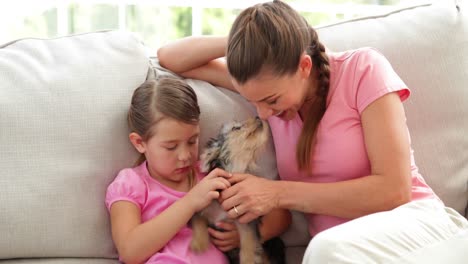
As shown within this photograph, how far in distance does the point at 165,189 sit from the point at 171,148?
133mm

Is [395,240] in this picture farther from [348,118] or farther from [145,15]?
[145,15]

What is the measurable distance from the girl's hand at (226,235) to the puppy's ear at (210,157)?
0.16 metres

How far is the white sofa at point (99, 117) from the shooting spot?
2.05 metres

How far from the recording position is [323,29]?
2.36 m

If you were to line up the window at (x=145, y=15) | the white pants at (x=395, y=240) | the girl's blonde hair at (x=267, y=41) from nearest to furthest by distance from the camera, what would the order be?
the white pants at (x=395, y=240)
the girl's blonde hair at (x=267, y=41)
the window at (x=145, y=15)

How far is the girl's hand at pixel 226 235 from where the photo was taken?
6.70 ft

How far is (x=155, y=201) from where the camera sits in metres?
2.10

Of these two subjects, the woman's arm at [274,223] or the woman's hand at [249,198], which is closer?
the woman's hand at [249,198]

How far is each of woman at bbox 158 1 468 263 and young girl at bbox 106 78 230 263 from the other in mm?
146

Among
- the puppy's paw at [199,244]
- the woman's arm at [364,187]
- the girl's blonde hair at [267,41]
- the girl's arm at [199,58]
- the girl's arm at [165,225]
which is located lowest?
the puppy's paw at [199,244]

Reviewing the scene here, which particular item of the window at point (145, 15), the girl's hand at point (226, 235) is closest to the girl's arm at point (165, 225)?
the girl's hand at point (226, 235)

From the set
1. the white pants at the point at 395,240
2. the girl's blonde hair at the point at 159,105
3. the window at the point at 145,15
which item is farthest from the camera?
the window at the point at 145,15

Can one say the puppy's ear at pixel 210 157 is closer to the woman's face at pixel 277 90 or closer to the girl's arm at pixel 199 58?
the woman's face at pixel 277 90

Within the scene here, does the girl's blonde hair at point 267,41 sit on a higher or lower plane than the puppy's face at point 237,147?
higher
